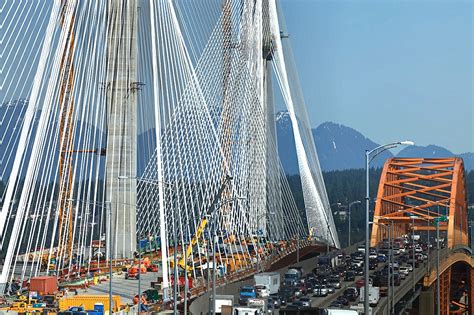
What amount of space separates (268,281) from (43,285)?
42.8 feet

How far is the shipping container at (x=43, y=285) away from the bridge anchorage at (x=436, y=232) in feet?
60.6

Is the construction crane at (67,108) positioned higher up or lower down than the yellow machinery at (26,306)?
higher up

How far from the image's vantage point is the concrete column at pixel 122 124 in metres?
53.3

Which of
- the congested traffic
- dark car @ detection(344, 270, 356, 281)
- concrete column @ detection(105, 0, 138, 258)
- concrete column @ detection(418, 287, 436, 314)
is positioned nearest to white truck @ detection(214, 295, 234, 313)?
the congested traffic

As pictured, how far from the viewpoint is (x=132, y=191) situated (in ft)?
194

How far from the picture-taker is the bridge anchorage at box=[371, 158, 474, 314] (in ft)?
213

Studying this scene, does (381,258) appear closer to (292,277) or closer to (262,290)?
(292,277)

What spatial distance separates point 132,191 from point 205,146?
7.53 meters

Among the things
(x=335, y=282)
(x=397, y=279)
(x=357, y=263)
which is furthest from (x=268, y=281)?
(x=357, y=263)

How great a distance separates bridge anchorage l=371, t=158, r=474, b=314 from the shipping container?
18.5 m

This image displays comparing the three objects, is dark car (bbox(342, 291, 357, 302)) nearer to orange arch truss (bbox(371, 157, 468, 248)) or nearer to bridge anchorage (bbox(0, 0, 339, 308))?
bridge anchorage (bbox(0, 0, 339, 308))

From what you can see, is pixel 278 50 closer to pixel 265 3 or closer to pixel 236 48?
pixel 265 3

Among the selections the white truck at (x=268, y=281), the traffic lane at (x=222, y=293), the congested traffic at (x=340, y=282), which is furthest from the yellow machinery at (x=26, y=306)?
the white truck at (x=268, y=281)

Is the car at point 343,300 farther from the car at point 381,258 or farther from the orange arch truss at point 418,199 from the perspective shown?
the orange arch truss at point 418,199
